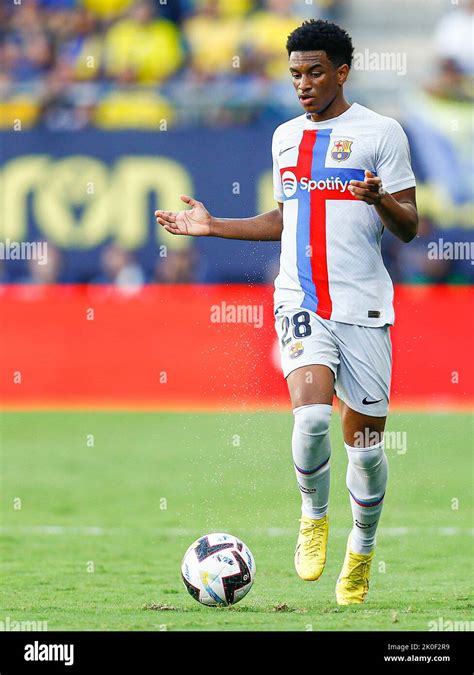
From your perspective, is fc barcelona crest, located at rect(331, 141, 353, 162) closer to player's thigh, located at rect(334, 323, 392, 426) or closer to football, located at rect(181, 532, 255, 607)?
player's thigh, located at rect(334, 323, 392, 426)

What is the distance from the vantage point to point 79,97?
16.9 meters

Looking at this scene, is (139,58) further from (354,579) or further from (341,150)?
(354,579)

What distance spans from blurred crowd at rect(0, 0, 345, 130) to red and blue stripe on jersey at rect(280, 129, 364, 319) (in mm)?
10065

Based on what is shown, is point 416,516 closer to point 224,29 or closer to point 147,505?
point 147,505

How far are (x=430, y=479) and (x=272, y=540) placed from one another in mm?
2900

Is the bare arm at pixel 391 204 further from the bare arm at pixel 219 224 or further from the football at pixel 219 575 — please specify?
the football at pixel 219 575

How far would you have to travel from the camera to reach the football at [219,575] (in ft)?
20.9

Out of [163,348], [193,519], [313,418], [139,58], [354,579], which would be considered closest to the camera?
[313,418]

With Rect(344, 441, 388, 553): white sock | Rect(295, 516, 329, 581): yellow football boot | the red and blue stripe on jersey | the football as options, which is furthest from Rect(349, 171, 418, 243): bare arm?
the football

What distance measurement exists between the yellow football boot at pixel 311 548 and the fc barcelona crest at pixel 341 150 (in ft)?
5.76

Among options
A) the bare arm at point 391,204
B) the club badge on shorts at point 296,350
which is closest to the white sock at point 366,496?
the club badge on shorts at point 296,350

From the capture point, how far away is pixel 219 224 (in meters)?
6.84

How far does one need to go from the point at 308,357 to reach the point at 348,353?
24 cm

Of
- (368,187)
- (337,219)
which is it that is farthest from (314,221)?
(368,187)
